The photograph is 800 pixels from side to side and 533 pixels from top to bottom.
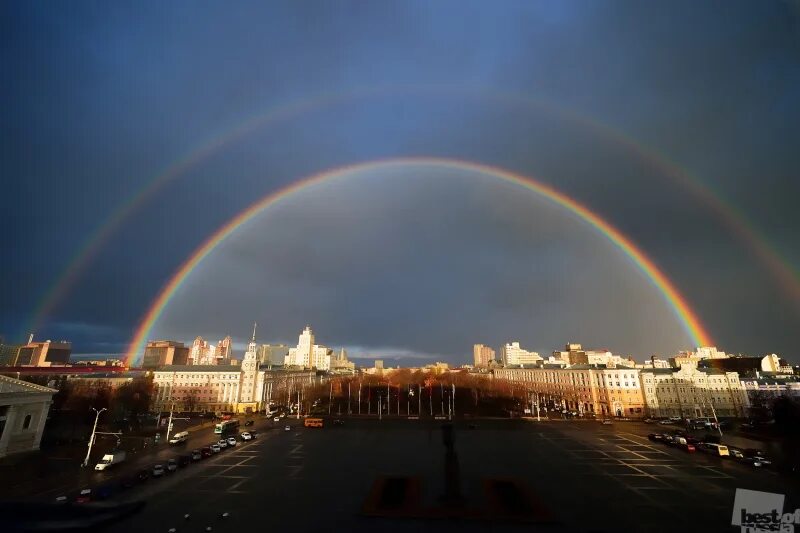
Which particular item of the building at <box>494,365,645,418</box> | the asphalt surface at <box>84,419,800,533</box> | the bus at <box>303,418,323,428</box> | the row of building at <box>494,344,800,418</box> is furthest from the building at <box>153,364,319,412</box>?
the row of building at <box>494,344,800,418</box>

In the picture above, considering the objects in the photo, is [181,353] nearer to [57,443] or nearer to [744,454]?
[57,443]

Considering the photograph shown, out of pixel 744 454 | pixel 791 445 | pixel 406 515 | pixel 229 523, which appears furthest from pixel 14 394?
pixel 791 445

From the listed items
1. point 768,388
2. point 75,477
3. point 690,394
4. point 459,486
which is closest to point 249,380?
point 75,477

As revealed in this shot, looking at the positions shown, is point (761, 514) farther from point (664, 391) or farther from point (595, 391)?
point (664, 391)

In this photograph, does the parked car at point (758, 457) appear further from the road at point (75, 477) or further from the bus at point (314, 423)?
the road at point (75, 477)

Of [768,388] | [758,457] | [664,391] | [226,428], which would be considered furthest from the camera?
[768,388]

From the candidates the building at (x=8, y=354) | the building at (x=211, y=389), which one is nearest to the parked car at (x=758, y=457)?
the building at (x=211, y=389)
